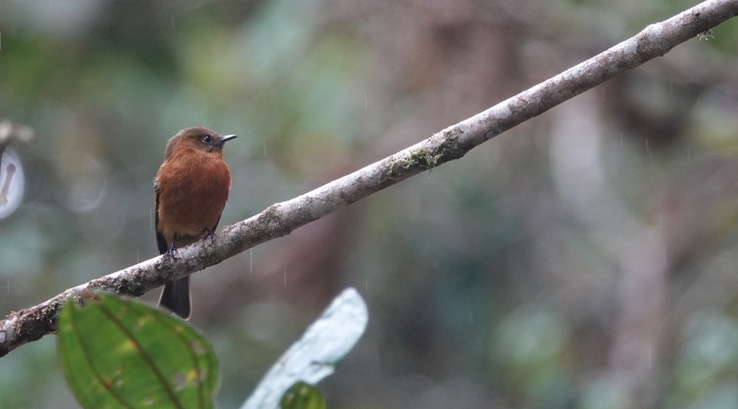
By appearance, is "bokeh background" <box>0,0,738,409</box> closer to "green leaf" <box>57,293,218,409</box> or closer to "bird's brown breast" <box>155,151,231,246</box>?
"bird's brown breast" <box>155,151,231,246</box>

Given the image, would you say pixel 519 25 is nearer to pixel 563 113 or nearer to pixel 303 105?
pixel 563 113

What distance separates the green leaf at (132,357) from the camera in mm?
1663

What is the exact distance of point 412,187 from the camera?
27.8 feet

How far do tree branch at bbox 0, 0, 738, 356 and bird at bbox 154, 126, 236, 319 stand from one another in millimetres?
1082

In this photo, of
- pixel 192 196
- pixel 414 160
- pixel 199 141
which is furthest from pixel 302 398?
pixel 199 141

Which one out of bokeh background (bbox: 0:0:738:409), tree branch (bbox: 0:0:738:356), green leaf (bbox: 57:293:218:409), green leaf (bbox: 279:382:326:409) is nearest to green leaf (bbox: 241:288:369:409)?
green leaf (bbox: 279:382:326:409)

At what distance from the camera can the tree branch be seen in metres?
2.88

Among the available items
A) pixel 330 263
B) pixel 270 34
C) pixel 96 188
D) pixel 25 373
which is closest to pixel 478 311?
pixel 330 263

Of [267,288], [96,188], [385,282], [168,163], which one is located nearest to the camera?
[168,163]

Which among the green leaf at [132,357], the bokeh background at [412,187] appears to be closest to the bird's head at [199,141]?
the bokeh background at [412,187]

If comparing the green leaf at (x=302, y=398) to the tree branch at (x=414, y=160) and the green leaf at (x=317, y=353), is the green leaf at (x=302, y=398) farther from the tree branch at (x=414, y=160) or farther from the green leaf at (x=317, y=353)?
the tree branch at (x=414, y=160)

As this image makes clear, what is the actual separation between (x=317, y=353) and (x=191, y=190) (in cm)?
235

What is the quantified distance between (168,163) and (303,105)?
8.02ft

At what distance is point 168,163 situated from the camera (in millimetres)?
4664
